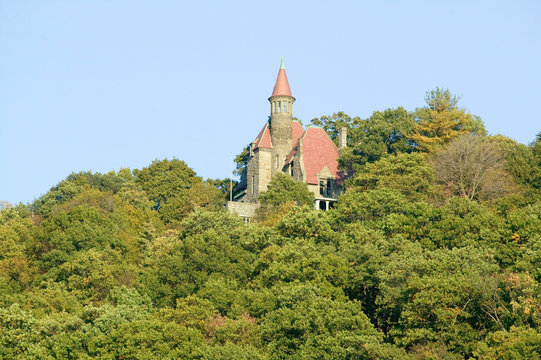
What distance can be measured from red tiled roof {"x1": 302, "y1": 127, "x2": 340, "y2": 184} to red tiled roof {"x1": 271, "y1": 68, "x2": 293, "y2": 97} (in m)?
3.81

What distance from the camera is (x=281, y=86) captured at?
82688 mm

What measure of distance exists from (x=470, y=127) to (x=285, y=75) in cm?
1701

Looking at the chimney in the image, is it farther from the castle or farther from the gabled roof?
the gabled roof

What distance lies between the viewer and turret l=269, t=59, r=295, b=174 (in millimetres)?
81188

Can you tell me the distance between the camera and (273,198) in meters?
72.9

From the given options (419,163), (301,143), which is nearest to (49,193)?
(301,143)

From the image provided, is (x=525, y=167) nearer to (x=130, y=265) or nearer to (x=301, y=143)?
(x=301, y=143)

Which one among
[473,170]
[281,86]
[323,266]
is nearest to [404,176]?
[473,170]

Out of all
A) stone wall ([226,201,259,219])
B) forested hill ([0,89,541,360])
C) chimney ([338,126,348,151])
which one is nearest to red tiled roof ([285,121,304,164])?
chimney ([338,126,348,151])

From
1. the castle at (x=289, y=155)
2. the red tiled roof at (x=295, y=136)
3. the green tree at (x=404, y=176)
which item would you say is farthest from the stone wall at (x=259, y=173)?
the green tree at (x=404, y=176)

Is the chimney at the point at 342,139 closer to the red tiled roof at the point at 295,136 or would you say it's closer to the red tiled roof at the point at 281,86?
the red tiled roof at the point at 295,136

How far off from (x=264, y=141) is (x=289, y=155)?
2464 millimetres

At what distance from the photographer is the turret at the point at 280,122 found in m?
81.2

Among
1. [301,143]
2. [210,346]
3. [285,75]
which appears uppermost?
[285,75]
